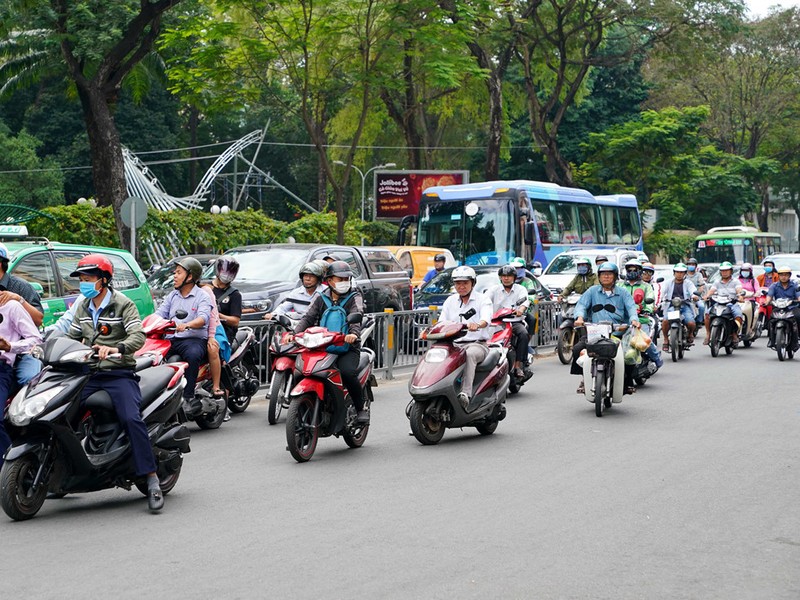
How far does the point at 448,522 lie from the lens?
7238 millimetres

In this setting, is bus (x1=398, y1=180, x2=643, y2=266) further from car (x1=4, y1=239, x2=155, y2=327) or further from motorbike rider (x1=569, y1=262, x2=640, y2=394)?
car (x1=4, y1=239, x2=155, y2=327)

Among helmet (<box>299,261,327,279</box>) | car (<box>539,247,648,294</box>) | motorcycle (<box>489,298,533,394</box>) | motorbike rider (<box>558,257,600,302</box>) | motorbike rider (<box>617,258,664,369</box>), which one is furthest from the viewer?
car (<box>539,247,648,294</box>)

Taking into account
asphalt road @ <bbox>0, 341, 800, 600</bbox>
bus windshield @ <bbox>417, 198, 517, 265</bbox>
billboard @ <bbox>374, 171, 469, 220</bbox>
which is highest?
billboard @ <bbox>374, 171, 469, 220</bbox>

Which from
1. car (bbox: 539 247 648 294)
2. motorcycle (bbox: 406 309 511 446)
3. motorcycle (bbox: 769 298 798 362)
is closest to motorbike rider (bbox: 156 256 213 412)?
motorcycle (bbox: 406 309 511 446)

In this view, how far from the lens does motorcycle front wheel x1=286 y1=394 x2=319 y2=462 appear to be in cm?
938

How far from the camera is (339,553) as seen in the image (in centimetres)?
639

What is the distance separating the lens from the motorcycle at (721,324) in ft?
70.0

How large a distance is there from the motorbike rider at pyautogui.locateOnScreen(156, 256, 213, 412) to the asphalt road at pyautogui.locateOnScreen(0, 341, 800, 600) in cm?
79

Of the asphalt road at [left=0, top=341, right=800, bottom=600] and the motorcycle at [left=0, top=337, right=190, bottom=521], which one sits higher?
the motorcycle at [left=0, top=337, right=190, bottom=521]

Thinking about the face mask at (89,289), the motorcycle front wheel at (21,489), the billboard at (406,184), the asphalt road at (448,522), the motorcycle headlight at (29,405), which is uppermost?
the billboard at (406,184)

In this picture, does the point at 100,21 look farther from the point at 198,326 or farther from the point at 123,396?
the point at 123,396

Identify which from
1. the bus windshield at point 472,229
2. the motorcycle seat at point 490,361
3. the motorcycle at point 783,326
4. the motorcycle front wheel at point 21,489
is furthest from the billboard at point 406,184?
the motorcycle front wheel at point 21,489

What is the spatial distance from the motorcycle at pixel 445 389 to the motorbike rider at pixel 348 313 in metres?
0.55

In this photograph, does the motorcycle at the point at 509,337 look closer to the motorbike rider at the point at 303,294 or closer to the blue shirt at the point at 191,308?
the motorbike rider at the point at 303,294
